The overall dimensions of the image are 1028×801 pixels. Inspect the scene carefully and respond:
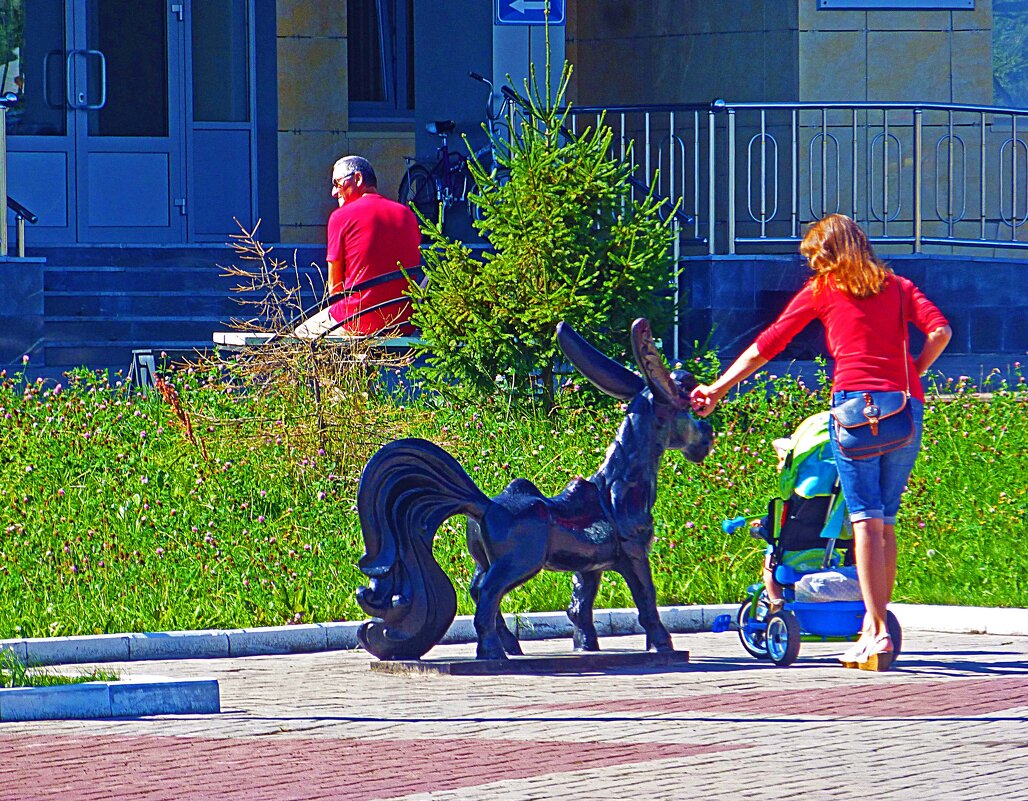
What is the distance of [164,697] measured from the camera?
7.75 m

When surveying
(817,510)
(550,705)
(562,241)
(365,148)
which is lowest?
(550,705)

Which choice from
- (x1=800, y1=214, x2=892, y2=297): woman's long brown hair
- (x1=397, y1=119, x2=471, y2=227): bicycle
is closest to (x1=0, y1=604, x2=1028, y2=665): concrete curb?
(x1=800, y1=214, x2=892, y2=297): woman's long brown hair

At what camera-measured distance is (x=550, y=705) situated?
792 centimetres

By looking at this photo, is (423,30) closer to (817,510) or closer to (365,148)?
(365,148)

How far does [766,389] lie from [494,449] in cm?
399

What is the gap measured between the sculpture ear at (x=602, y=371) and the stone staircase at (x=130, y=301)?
31.8 ft

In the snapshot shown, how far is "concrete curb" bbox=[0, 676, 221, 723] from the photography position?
7590 millimetres

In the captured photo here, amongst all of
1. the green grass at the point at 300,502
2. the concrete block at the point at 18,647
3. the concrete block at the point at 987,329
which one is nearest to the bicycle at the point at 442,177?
the concrete block at the point at 987,329

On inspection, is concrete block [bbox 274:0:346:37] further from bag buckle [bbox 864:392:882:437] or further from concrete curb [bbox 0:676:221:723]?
concrete curb [bbox 0:676:221:723]

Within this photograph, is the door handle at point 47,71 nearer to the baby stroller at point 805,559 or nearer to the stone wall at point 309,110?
the stone wall at point 309,110

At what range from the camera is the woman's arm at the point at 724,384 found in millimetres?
9016

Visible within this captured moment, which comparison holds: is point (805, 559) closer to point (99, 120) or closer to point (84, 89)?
point (84, 89)

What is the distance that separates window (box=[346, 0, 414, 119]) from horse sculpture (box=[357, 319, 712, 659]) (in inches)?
632

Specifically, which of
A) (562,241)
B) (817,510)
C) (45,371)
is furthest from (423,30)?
(817,510)
